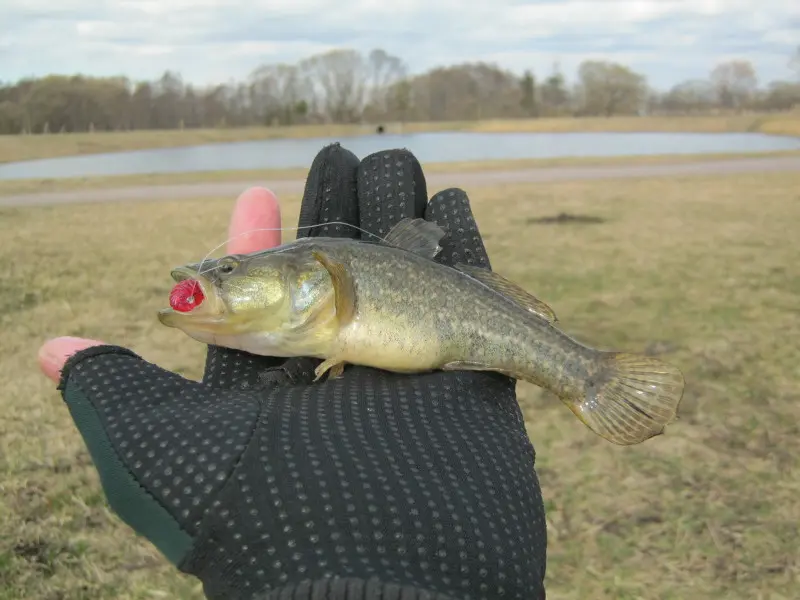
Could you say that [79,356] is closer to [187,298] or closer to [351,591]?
[187,298]

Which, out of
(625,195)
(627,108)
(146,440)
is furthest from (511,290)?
(627,108)

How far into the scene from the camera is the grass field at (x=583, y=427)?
168 inches

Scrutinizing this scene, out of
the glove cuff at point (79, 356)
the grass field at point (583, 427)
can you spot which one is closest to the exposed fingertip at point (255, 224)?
the glove cuff at point (79, 356)

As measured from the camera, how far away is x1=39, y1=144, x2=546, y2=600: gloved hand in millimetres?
2186

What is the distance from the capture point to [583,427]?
589 cm

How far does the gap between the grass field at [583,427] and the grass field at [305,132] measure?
37982mm

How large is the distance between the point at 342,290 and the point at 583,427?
3469 millimetres

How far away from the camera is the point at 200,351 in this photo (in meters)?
7.73

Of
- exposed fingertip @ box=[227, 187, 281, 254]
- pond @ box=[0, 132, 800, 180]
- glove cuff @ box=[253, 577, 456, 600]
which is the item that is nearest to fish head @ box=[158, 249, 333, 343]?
exposed fingertip @ box=[227, 187, 281, 254]

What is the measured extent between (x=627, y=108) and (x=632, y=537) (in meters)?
104

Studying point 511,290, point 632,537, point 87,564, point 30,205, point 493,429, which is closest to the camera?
point 493,429

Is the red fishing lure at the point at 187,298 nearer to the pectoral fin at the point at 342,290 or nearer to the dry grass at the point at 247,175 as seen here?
the pectoral fin at the point at 342,290

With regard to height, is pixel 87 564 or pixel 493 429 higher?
pixel 493 429

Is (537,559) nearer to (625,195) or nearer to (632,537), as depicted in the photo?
(632,537)
